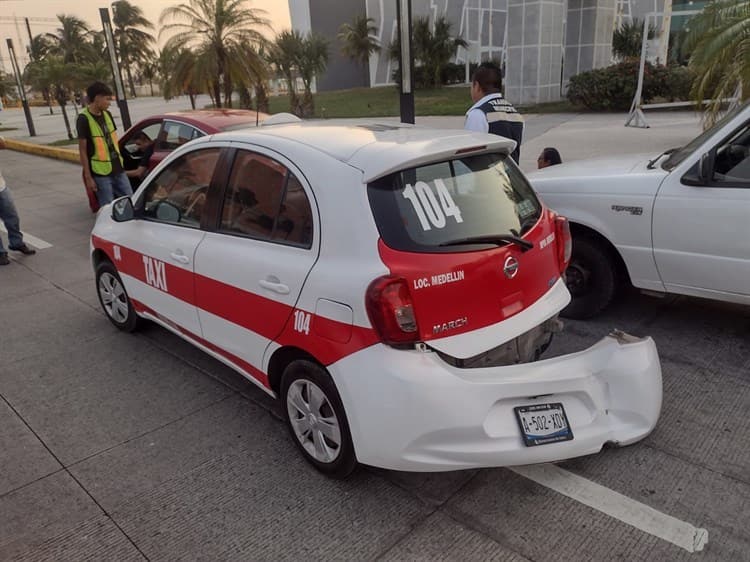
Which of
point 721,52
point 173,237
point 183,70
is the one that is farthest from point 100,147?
point 183,70

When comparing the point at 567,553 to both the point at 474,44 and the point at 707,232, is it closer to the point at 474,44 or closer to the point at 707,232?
the point at 707,232

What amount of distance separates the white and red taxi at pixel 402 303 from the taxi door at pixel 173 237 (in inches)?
4.8

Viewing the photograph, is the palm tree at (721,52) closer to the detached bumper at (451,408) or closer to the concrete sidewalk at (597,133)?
the concrete sidewalk at (597,133)

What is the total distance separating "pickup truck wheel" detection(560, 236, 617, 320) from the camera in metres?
4.42

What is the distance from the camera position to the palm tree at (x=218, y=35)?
1736 cm

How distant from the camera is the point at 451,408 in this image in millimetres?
2445

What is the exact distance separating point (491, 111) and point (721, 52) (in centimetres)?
491

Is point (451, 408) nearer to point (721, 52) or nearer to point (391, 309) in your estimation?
point (391, 309)

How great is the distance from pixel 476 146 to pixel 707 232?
1.89 m

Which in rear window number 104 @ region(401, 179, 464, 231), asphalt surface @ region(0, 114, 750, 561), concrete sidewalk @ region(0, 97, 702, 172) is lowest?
asphalt surface @ region(0, 114, 750, 561)

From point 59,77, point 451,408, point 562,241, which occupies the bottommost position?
point 451,408

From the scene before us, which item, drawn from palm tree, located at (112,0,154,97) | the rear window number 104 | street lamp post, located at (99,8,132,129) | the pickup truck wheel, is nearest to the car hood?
the pickup truck wheel

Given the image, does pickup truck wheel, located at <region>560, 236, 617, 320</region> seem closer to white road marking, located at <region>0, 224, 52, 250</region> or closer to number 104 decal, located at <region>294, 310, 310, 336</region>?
number 104 decal, located at <region>294, 310, 310, 336</region>

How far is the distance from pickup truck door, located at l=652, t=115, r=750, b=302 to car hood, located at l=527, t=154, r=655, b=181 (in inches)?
18.1
